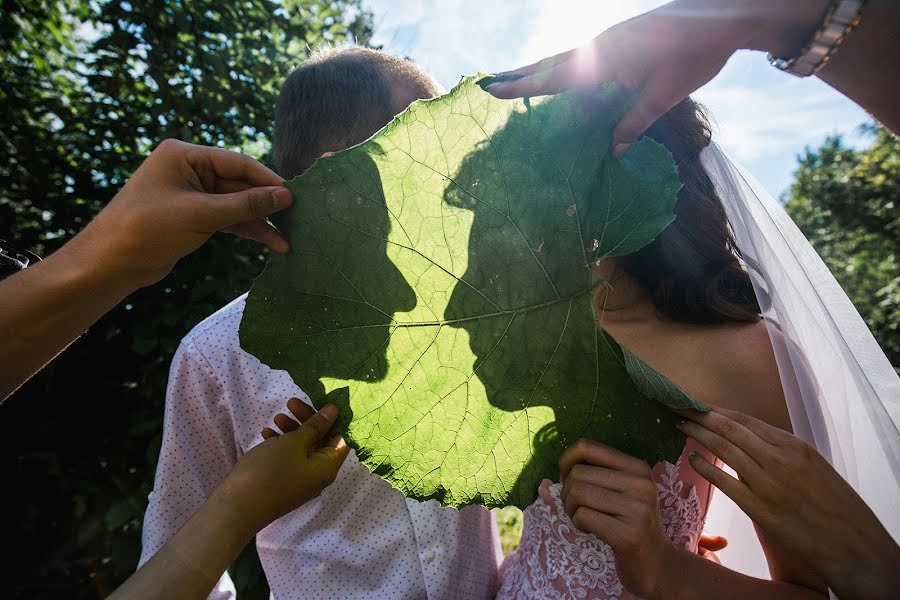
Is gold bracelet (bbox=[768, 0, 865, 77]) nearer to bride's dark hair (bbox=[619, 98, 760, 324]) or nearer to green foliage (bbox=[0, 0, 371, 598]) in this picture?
bride's dark hair (bbox=[619, 98, 760, 324])

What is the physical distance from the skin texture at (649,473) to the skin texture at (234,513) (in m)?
0.49

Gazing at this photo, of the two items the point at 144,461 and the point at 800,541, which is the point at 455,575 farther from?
the point at 144,461

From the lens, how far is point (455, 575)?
1627mm

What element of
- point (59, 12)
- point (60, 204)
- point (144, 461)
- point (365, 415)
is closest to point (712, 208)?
point (365, 415)

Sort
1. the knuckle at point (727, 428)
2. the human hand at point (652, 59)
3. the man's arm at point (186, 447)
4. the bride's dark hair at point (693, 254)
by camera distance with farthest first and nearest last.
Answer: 1. the man's arm at point (186, 447)
2. the bride's dark hair at point (693, 254)
3. the knuckle at point (727, 428)
4. the human hand at point (652, 59)

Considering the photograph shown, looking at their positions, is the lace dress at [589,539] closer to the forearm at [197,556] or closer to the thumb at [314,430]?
the thumb at [314,430]

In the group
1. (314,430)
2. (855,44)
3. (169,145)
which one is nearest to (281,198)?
(169,145)

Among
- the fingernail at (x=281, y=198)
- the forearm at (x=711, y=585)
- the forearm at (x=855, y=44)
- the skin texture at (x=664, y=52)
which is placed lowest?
the forearm at (x=711, y=585)

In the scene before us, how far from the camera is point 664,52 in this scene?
68cm

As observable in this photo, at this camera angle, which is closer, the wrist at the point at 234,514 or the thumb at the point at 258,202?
the thumb at the point at 258,202

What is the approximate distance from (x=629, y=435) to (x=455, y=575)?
110 cm

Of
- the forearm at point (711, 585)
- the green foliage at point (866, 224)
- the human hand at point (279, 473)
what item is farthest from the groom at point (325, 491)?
the green foliage at point (866, 224)

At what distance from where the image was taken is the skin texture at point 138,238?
83 centimetres

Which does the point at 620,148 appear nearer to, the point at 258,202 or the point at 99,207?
the point at 258,202
